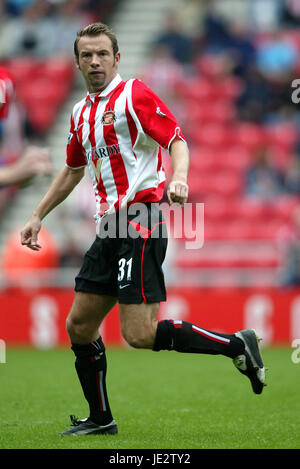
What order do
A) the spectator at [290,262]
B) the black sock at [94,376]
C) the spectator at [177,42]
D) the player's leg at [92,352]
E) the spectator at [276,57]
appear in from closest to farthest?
the player's leg at [92,352], the black sock at [94,376], the spectator at [290,262], the spectator at [276,57], the spectator at [177,42]

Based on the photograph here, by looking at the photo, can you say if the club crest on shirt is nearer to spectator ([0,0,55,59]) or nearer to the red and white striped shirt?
the red and white striped shirt

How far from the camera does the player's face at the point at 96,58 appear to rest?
499 centimetres

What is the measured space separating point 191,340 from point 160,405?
165 centimetres

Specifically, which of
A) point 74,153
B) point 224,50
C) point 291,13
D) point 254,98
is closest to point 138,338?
point 74,153

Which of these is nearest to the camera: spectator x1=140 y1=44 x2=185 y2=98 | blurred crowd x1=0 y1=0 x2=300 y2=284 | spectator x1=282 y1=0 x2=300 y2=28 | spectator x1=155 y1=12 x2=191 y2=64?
blurred crowd x1=0 y1=0 x2=300 y2=284

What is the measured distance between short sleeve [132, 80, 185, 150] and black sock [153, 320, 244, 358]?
100cm

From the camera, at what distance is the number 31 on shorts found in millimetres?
4812

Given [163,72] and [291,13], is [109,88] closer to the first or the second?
[163,72]

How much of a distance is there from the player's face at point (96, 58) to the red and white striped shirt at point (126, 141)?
2.7 inches

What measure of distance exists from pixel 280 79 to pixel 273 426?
34.3ft

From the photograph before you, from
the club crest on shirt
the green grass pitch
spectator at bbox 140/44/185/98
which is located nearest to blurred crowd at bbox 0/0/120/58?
spectator at bbox 140/44/185/98

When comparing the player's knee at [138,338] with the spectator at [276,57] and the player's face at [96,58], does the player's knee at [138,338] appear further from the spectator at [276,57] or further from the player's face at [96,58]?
the spectator at [276,57]

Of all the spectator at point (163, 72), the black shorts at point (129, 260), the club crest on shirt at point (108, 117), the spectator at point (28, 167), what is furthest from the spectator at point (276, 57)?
the spectator at point (28, 167)

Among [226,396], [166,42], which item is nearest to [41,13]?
[166,42]
